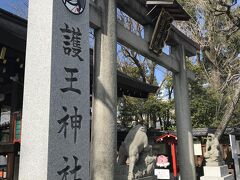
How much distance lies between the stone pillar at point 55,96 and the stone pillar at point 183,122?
218 inches

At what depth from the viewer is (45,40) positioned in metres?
3.39

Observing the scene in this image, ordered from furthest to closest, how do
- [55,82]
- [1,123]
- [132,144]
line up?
[1,123] < [132,144] < [55,82]

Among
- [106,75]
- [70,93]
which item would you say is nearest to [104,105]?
[106,75]

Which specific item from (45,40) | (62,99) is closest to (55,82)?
(62,99)

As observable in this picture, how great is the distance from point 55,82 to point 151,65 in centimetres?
1705

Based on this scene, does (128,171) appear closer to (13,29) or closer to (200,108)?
(13,29)

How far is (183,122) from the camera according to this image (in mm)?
8680

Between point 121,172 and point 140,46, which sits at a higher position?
point 140,46

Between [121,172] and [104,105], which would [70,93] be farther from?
[121,172]

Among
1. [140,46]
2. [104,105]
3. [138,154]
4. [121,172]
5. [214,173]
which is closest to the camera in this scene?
[104,105]

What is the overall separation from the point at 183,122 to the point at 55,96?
20.0 ft

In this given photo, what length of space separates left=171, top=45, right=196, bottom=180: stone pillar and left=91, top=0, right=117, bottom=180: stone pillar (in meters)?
4.06

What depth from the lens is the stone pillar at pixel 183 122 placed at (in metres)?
8.38

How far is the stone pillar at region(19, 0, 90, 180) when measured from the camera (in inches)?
123
